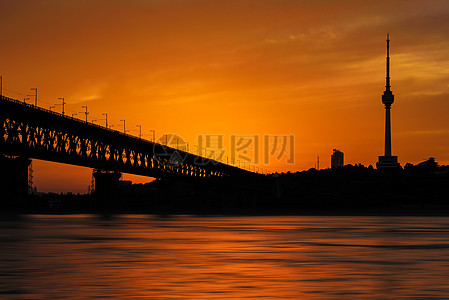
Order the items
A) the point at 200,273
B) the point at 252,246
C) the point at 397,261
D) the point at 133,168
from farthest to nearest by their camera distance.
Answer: the point at 133,168 < the point at 252,246 < the point at 397,261 < the point at 200,273

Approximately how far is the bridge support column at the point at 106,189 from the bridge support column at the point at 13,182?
139 ft

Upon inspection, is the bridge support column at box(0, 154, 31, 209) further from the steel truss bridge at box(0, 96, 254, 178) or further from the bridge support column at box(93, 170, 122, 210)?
the bridge support column at box(93, 170, 122, 210)

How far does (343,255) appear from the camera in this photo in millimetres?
38531

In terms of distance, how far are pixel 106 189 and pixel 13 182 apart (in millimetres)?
50915

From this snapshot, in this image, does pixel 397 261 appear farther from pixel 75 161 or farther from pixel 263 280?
pixel 75 161

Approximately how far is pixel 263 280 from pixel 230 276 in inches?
60.2

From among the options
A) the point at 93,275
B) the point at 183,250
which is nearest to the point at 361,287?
the point at 93,275

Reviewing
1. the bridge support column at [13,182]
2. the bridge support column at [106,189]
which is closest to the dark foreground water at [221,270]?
the bridge support column at [13,182]

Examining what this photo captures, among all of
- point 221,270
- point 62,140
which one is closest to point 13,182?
point 62,140

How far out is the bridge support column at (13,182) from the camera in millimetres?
128500

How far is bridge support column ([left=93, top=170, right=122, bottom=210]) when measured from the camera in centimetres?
17500

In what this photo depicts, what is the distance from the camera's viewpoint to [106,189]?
7052 inches

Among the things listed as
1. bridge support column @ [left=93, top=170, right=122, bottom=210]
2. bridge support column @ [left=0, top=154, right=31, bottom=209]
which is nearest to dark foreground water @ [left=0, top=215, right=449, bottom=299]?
bridge support column @ [left=0, top=154, right=31, bottom=209]

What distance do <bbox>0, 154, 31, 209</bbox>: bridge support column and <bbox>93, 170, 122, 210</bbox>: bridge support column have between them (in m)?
42.3
